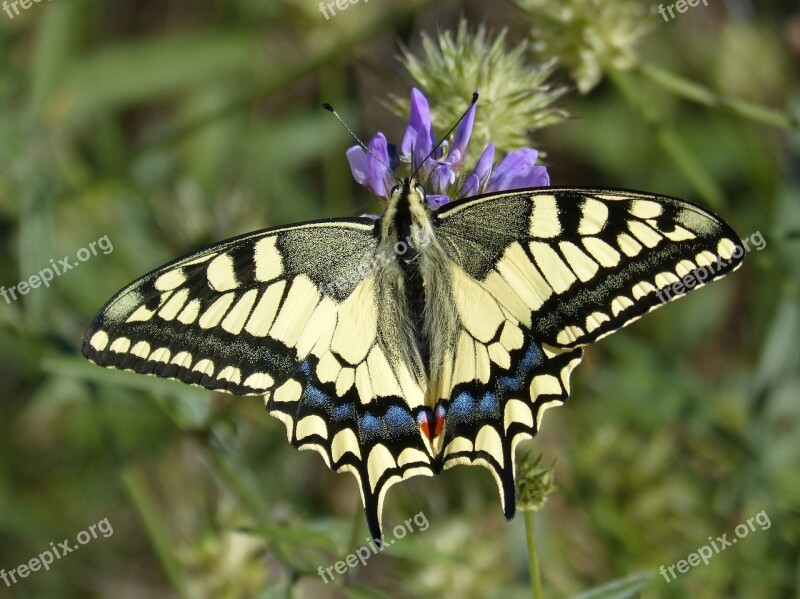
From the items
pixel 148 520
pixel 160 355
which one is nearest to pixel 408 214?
pixel 160 355

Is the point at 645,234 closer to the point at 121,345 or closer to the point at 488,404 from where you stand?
the point at 488,404

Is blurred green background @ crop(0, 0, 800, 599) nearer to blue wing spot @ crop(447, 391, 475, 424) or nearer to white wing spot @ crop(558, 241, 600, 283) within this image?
blue wing spot @ crop(447, 391, 475, 424)

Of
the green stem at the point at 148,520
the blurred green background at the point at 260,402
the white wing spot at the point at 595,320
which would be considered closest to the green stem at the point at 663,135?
the blurred green background at the point at 260,402

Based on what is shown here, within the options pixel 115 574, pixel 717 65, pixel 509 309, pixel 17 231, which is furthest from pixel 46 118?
pixel 717 65

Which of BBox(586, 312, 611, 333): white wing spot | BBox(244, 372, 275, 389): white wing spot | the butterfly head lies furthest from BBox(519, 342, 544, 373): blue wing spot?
BBox(244, 372, 275, 389): white wing spot

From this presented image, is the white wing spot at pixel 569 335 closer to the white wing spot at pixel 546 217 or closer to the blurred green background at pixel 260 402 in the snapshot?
the white wing spot at pixel 546 217

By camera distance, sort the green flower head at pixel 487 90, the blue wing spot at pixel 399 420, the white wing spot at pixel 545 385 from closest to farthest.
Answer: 1. the white wing spot at pixel 545 385
2. the blue wing spot at pixel 399 420
3. the green flower head at pixel 487 90

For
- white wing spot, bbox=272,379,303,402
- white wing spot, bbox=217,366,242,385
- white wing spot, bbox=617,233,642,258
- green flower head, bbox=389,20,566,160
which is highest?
green flower head, bbox=389,20,566,160

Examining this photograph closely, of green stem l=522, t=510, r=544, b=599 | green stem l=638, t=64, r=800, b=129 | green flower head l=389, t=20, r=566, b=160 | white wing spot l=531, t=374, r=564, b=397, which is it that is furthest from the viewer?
green stem l=638, t=64, r=800, b=129

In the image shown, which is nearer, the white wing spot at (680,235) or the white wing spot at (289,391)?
the white wing spot at (680,235)
